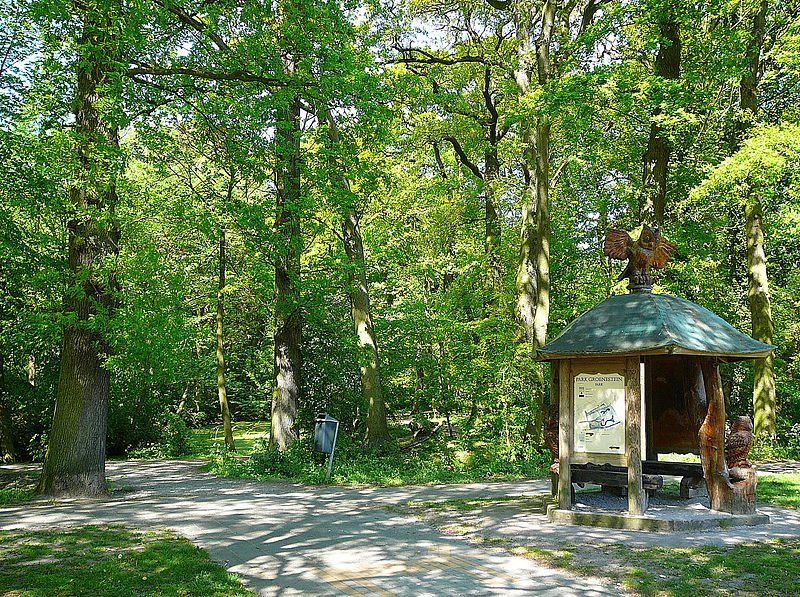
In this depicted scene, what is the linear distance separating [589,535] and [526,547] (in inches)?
42.6

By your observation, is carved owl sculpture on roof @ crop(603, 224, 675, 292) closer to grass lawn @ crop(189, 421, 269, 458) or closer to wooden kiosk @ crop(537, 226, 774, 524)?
wooden kiosk @ crop(537, 226, 774, 524)

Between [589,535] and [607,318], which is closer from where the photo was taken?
[589,535]

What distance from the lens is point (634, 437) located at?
9398 millimetres

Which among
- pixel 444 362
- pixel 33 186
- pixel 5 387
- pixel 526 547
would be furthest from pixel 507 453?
pixel 5 387

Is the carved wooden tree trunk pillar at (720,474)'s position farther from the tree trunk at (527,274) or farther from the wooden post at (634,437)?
the tree trunk at (527,274)

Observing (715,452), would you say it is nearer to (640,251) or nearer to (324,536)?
(640,251)

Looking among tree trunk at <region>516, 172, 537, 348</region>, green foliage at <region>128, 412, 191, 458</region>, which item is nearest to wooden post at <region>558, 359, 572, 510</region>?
tree trunk at <region>516, 172, 537, 348</region>

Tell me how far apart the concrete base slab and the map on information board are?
0.84 meters

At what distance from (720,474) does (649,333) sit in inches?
84.1

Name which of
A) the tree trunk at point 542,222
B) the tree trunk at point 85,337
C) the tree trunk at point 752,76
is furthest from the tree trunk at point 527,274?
the tree trunk at point 85,337

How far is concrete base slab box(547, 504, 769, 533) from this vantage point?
29.5 feet

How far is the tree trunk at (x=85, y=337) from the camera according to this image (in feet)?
41.2

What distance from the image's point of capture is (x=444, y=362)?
19797 millimetres

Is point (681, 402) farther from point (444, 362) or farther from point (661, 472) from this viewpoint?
point (444, 362)
